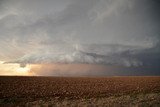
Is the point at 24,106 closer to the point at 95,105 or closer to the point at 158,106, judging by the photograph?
the point at 95,105

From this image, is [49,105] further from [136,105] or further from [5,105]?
[136,105]

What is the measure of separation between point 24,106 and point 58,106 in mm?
4258

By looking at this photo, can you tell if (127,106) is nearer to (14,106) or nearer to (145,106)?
(145,106)

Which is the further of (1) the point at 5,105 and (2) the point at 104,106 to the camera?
(1) the point at 5,105

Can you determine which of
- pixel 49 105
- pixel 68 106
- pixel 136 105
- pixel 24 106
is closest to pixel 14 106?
pixel 24 106

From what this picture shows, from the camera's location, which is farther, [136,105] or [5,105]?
[5,105]

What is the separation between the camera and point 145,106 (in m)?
22.8

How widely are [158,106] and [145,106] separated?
1349 mm

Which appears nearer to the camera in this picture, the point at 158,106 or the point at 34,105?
the point at 158,106

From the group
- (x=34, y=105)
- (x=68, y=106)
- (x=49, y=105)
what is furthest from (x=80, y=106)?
(x=34, y=105)

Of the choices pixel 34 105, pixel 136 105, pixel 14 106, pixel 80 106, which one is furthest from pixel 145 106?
pixel 14 106

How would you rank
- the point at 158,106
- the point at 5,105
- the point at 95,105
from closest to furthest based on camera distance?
the point at 158,106, the point at 95,105, the point at 5,105

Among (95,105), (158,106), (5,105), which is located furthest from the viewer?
(5,105)

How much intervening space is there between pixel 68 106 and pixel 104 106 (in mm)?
4171
